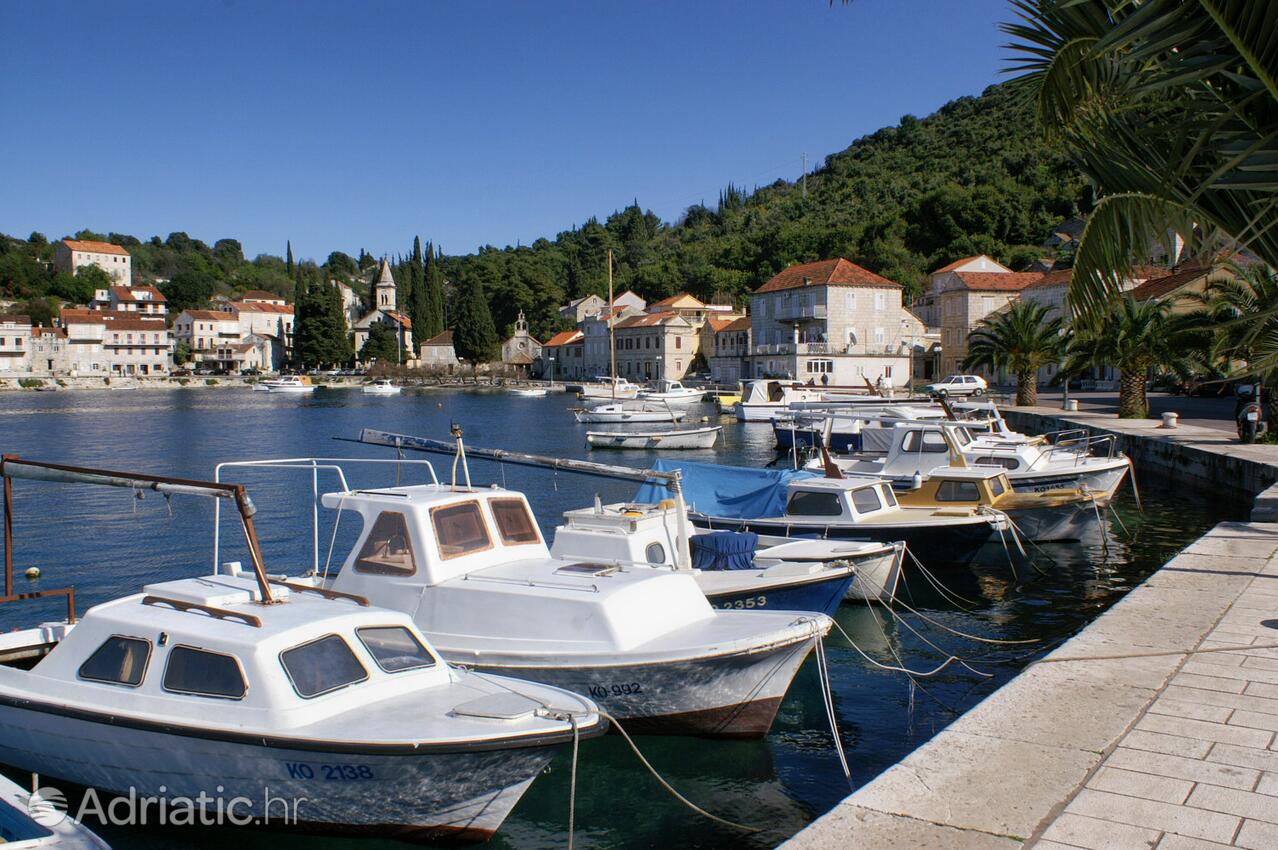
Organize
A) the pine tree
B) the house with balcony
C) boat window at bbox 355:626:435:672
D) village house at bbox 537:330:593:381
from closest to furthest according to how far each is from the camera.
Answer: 1. boat window at bbox 355:626:435:672
2. the house with balcony
3. village house at bbox 537:330:593:381
4. the pine tree

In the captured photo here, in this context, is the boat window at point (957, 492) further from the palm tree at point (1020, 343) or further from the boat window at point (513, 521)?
the palm tree at point (1020, 343)

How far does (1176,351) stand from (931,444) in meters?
18.9

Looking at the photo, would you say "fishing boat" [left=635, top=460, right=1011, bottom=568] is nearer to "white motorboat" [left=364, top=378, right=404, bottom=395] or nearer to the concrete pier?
the concrete pier

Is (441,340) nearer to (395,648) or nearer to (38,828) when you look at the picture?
(395,648)

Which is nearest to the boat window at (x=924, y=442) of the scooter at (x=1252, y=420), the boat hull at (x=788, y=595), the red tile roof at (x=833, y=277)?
the boat hull at (x=788, y=595)

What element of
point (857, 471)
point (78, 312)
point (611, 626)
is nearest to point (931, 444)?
point (857, 471)

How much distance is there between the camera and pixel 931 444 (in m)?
25.3

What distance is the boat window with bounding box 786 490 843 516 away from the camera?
20.7 meters

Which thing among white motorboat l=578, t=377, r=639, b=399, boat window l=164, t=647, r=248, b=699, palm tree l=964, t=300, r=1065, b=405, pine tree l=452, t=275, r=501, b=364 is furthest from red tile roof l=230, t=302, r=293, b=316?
boat window l=164, t=647, r=248, b=699

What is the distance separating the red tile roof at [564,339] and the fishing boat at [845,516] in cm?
11437

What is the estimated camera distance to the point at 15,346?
143 meters

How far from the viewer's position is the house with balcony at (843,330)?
8956 centimetres

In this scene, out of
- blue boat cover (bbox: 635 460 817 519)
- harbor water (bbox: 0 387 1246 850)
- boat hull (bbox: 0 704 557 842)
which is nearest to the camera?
boat hull (bbox: 0 704 557 842)

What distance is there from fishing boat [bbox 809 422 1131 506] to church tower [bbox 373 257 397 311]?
153475 millimetres
